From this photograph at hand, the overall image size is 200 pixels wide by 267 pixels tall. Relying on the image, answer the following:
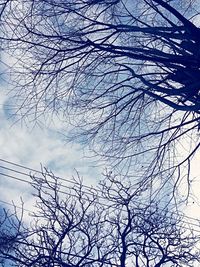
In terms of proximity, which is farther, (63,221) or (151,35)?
(63,221)

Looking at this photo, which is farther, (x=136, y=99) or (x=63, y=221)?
(x=63, y=221)

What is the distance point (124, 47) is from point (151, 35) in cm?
66

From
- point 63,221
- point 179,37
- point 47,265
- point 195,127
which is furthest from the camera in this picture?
point 63,221

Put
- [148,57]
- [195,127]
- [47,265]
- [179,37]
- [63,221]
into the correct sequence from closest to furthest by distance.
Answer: [148,57]
[179,37]
[195,127]
[47,265]
[63,221]

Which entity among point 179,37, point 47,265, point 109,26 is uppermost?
point 109,26

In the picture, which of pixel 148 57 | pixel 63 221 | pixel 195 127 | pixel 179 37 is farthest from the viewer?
pixel 63 221

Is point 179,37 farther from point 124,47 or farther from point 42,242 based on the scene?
point 42,242

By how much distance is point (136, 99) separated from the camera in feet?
24.8

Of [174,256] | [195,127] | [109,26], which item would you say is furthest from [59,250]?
[109,26]

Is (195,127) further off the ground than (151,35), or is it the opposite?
(151,35)

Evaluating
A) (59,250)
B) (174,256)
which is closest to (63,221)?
(59,250)

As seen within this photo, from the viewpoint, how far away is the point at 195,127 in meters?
7.52

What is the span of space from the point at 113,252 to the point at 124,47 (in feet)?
20.8

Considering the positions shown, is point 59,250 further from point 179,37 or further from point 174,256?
point 179,37
